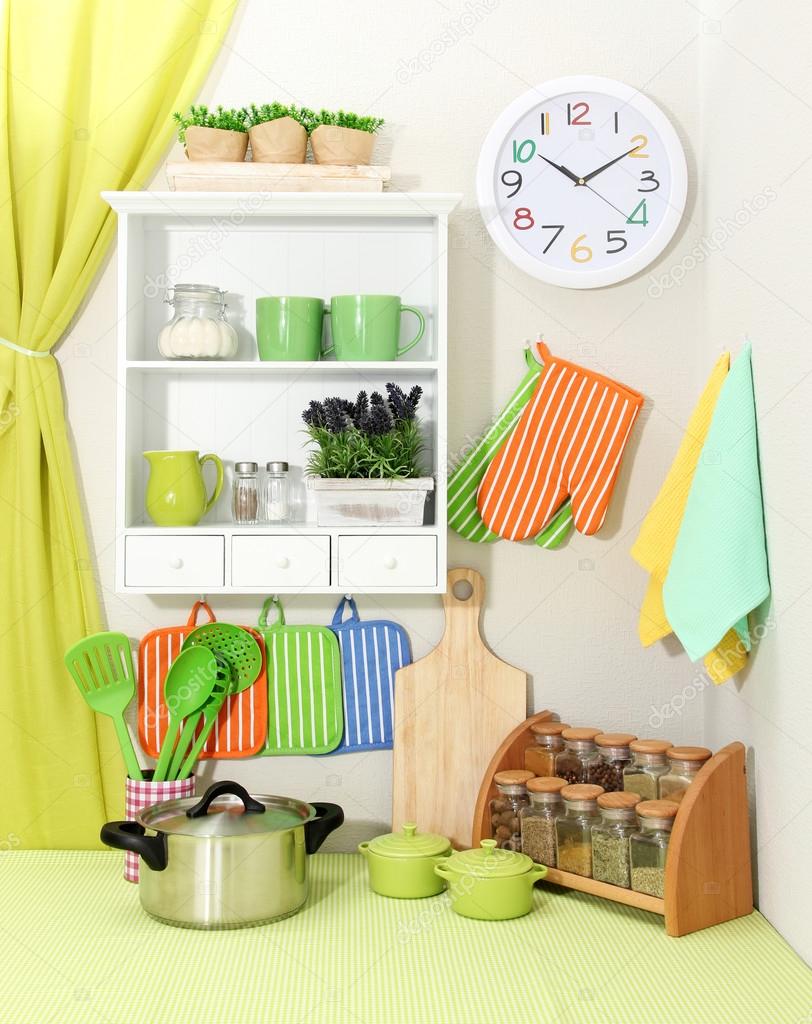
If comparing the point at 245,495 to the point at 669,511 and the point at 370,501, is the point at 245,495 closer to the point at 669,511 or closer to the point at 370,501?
the point at 370,501

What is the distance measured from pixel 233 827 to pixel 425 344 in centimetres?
80

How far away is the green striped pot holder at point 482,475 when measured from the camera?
1.68 metres

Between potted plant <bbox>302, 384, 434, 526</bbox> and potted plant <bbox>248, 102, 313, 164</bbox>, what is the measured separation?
0.37 metres

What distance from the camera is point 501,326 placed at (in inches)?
67.4

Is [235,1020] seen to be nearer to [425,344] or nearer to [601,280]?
[425,344]


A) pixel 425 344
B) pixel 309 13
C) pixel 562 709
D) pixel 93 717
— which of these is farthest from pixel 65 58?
pixel 562 709

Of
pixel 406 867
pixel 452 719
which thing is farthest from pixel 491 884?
pixel 452 719

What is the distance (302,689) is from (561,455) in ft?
1.86

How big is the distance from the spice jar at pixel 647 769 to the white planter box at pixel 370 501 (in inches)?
18.2

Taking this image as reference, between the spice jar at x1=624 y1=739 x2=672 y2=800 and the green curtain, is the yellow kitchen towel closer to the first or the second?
the spice jar at x1=624 y1=739 x2=672 y2=800

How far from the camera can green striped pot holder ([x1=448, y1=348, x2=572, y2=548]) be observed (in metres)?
1.68

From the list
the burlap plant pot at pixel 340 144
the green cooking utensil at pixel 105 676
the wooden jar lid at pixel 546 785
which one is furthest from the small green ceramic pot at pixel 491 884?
the burlap plant pot at pixel 340 144

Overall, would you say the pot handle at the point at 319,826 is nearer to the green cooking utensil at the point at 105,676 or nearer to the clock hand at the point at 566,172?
the green cooking utensil at the point at 105,676

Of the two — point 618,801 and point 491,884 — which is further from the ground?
point 618,801
